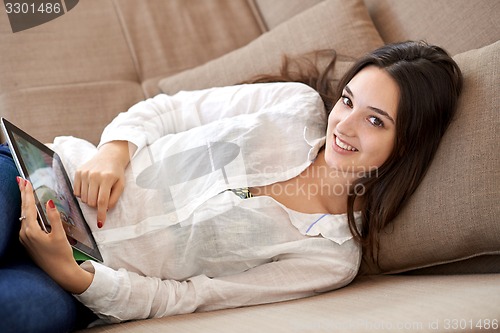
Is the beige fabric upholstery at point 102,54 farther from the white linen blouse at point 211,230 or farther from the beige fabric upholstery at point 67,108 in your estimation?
the white linen blouse at point 211,230

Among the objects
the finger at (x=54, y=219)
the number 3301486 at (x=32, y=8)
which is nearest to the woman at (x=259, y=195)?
the finger at (x=54, y=219)

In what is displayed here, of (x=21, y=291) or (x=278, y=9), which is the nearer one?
(x=21, y=291)

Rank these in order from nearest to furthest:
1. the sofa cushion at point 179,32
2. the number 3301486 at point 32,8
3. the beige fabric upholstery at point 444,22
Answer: the beige fabric upholstery at point 444,22, the number 3301486 at point 32,8, the sofa cushion at point 179,32

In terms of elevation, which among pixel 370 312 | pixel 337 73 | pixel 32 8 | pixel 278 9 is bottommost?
pixel 370 312

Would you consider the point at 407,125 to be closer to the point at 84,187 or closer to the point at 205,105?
the point at 205,105

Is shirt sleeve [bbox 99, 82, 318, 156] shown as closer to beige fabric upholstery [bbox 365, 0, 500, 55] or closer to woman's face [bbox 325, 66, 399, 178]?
woman's face [bbox 325, 66, 399, 178]

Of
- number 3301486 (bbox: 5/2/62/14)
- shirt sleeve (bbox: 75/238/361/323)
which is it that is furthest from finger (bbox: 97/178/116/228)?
number 3301486 (bbox: 5/2/62/14)

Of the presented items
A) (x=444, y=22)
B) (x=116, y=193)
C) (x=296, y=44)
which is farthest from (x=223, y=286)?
(x=444, y=22)

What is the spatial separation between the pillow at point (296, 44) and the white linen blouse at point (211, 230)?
33 cm

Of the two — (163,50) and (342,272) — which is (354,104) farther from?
(163,50)

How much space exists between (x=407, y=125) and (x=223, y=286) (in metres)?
0.51

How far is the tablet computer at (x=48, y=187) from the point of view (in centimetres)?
101

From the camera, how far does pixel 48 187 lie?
3.47 feet

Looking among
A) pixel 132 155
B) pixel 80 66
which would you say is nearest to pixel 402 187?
pixel 132 155
